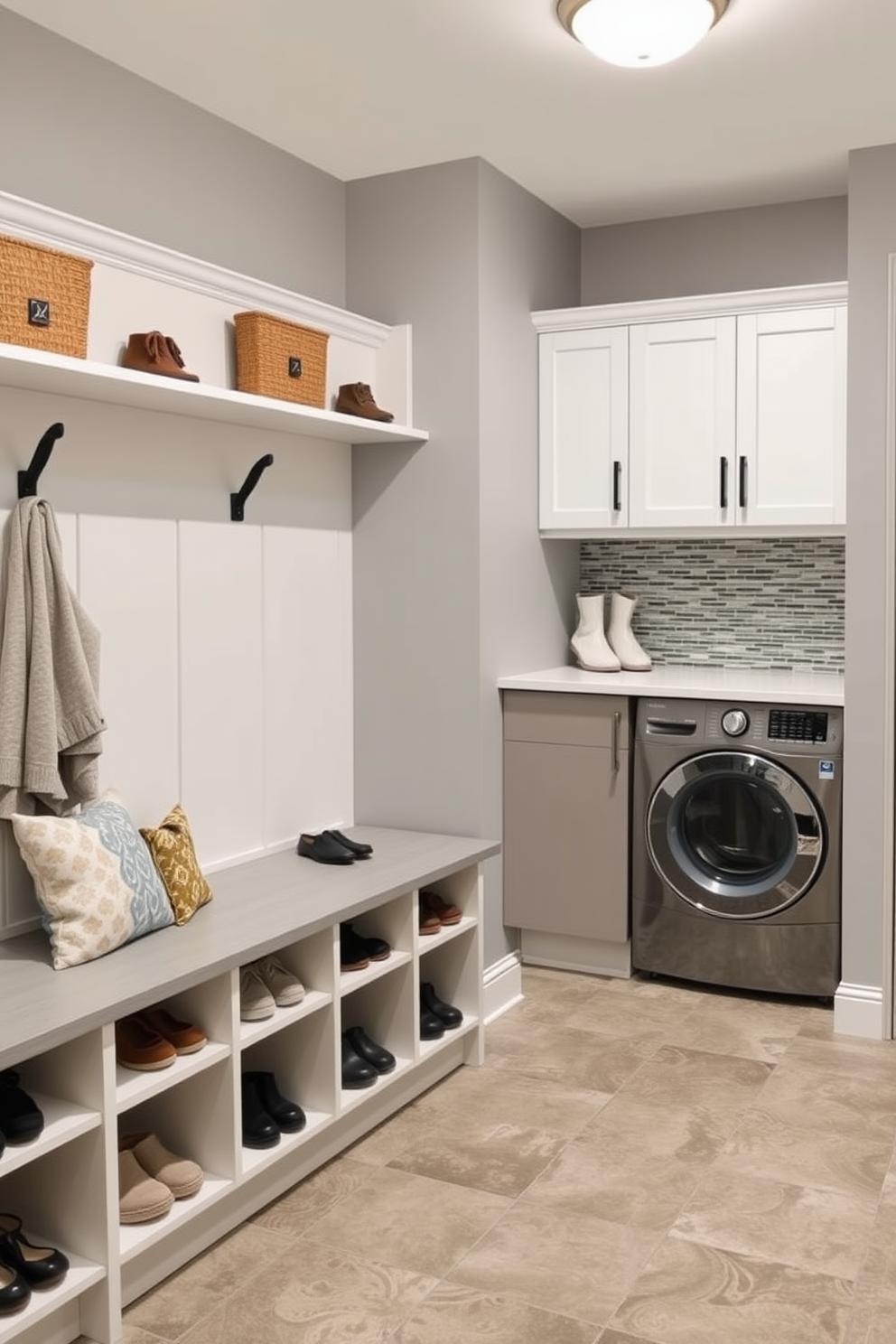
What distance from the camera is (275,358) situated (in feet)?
10.4

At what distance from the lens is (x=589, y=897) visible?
3.99 metres

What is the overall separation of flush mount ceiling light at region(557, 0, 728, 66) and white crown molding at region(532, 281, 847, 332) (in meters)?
1.15

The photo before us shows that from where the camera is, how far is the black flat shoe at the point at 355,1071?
9.61 feet

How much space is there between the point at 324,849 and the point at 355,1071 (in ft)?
1.97

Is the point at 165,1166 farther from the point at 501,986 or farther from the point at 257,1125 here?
the point at 501,986

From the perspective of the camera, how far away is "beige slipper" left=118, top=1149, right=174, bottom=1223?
7.45ft

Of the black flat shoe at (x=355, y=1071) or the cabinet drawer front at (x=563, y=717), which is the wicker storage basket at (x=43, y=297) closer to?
the black flat shoe at (x=355, y=1071)

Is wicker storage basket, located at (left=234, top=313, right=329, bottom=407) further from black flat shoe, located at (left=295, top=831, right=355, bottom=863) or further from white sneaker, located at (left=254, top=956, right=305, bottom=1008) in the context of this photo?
white sneaker, located at (left=254, top=956, right=305, bottom=1008)

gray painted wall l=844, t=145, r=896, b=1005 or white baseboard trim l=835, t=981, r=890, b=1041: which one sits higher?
gray painted wall l=844, t=145, r=896, b=1005

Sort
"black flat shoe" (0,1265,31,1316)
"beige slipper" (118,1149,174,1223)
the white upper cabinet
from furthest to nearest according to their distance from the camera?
the white upper cabinet → "beige slipper" (118,1149,174,1223) → "black flat shoe" (0,1265,31,1316)

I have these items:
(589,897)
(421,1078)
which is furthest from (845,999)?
(421,1078)

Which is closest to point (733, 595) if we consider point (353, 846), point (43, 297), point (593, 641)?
point (593, 641)

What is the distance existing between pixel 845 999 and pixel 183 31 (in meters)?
3.02

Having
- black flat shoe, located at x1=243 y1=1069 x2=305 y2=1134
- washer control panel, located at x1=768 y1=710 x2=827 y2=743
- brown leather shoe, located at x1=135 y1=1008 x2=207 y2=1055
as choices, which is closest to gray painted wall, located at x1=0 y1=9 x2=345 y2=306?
brown leather shoe, located at x1=135 y1=1008 x2=207 y2=1055
